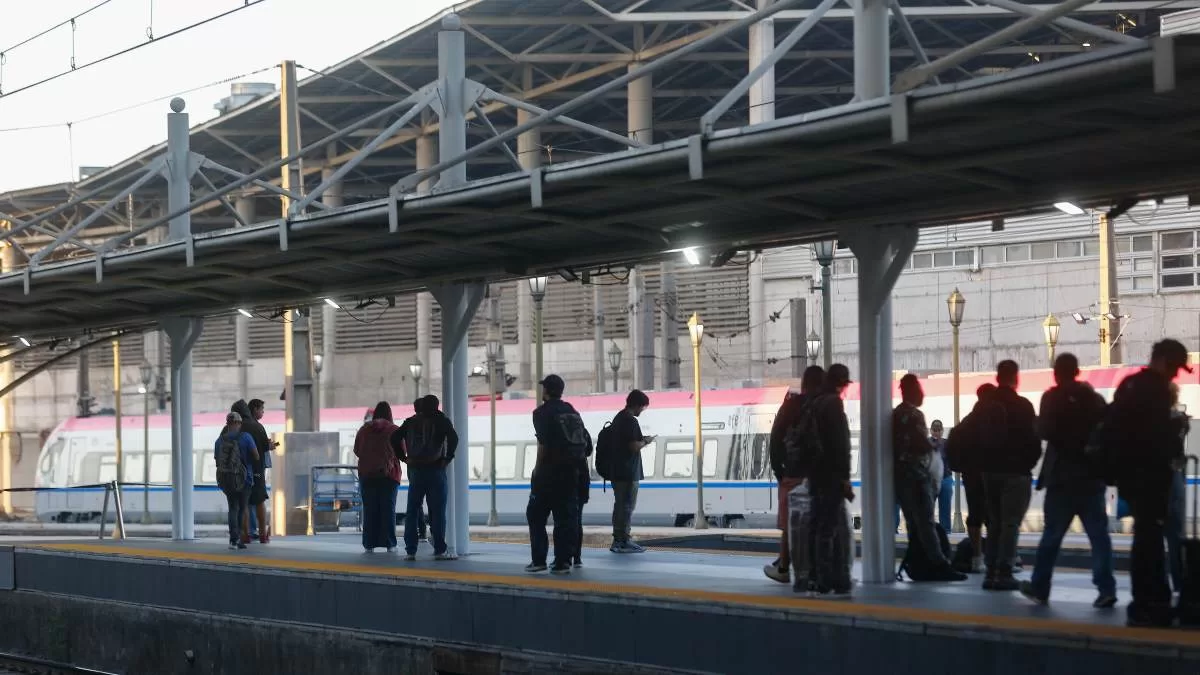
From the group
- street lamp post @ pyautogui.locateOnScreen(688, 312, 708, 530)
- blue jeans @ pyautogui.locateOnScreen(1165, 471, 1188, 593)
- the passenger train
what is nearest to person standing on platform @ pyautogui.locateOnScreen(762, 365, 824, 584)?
blue jeans @ pyautogui.locateOnScreen(1165, 471, 1188, 593)

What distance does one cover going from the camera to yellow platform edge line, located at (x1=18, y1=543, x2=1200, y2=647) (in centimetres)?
952

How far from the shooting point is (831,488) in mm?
12477

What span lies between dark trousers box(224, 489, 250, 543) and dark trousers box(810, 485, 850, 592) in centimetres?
946

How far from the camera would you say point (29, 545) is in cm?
2148

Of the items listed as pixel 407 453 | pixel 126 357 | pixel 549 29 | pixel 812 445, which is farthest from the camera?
pixel 126 357

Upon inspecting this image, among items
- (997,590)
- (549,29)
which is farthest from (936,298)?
(997,590)

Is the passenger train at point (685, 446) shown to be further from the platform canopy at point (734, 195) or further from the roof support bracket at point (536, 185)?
the roof support bracket at point (536, 185)

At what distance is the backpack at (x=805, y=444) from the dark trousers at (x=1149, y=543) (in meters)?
2.60

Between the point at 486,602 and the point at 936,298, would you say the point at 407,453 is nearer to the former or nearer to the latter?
the point at 486,602

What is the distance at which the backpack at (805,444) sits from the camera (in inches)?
486

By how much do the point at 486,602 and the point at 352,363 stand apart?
48288mm

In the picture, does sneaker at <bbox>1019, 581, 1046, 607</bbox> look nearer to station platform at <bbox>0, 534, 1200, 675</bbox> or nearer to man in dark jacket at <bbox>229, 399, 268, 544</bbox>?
station platform at <bbox>0, 534, 1200, 675</bbox>

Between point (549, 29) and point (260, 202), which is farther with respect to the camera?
point (260, 202)

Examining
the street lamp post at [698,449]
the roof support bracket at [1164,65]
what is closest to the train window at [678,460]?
the street lamp post at [698,449]
